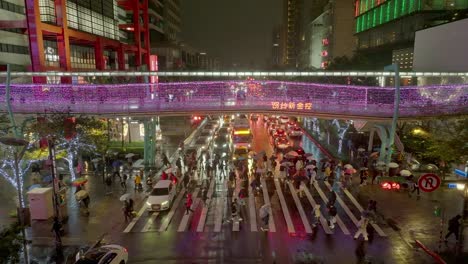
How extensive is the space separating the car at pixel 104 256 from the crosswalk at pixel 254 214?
161 inches

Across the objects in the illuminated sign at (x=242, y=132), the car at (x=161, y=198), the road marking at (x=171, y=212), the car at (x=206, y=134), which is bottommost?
the road marking at (x=171, y=212)

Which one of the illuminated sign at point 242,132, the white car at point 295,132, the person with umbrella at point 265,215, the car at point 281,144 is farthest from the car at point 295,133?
the person with umbrella at point 265,215

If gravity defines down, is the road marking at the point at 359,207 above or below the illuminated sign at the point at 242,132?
below

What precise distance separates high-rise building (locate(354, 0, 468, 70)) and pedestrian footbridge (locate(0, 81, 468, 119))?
2323cm

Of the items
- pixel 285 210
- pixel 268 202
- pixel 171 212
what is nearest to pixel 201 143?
pixel 268 202

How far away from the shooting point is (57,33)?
44.6 meters

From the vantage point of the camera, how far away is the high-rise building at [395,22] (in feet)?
176

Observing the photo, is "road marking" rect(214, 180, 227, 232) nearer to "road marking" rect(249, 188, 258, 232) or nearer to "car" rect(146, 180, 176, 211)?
"road marking" rect(249, 188, 258, 232)

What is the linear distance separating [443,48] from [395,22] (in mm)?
26402

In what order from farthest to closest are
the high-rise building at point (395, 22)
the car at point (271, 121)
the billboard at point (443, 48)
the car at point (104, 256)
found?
the car at point (271, 121), the high-rise building at point (395, 22), the billboard at point (443, 48), the car at point (104, 256)

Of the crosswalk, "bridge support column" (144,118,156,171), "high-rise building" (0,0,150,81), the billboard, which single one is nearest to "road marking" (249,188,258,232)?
the crosswalk

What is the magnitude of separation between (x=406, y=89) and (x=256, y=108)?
11.2 meters

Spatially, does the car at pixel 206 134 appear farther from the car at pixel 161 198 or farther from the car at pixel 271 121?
the car at pixel 161 198

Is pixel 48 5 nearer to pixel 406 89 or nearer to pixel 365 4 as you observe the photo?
pixel 406 89
